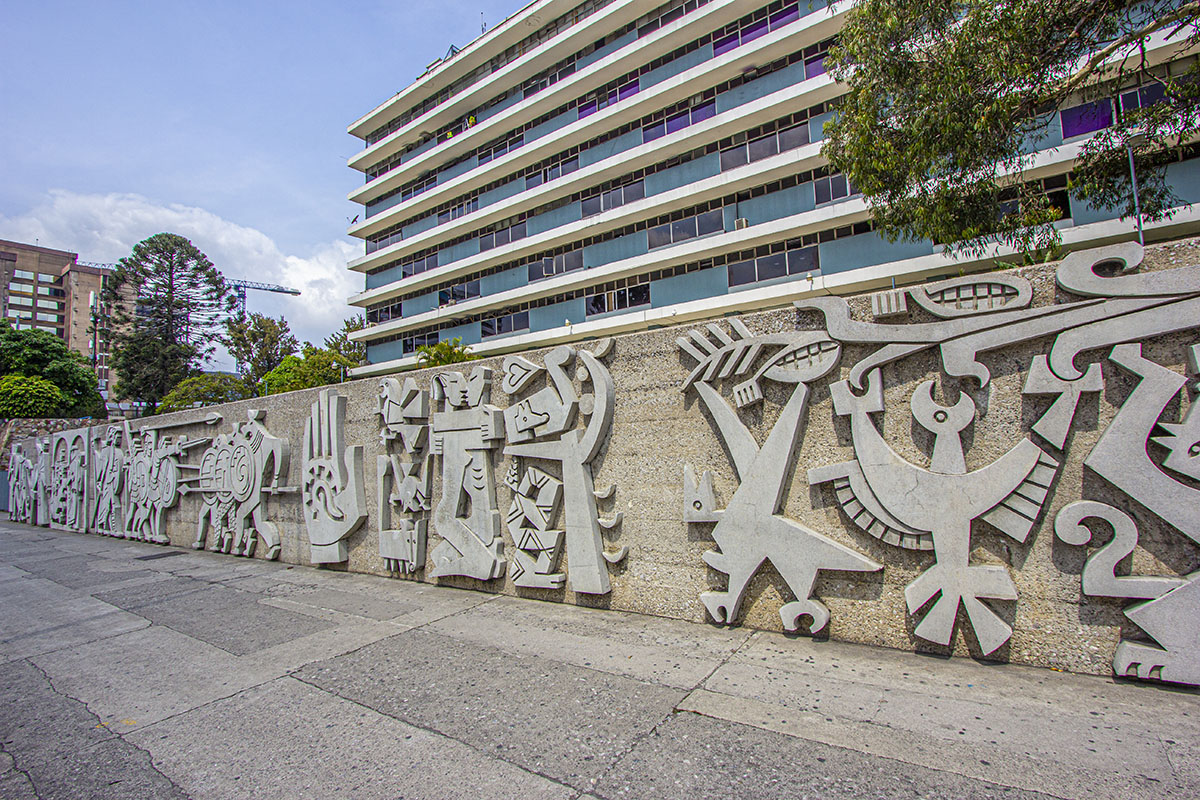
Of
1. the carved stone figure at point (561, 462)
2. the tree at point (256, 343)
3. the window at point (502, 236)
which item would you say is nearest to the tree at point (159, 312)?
the tree at point (256, 343)

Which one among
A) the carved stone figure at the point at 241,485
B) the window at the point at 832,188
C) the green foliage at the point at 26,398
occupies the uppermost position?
the window at the point at 832,188

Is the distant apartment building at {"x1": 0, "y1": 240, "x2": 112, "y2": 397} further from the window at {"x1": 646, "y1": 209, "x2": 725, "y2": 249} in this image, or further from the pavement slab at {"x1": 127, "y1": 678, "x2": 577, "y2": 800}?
the pavement slab at {"x1": 127, "y1": 678, "x2": 577, "y2": 800}

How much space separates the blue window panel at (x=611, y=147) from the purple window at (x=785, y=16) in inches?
231

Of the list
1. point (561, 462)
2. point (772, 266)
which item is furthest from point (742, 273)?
point (561, 462)

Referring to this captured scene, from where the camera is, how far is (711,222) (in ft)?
68.4

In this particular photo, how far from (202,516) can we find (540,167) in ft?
68.3

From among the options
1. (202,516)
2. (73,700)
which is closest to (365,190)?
(202,516)

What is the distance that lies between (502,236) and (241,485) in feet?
66.5

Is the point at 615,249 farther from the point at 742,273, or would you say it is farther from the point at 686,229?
the point at 742,273

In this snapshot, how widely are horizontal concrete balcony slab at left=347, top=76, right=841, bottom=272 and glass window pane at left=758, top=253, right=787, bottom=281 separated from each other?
4724 mm

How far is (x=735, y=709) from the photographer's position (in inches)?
123

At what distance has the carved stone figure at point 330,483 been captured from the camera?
7469 millimetres

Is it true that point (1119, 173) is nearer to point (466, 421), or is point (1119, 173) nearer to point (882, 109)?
point (882, 109)

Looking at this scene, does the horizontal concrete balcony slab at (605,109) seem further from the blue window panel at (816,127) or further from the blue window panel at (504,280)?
the blue window panel at (504,280)
